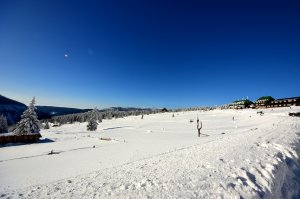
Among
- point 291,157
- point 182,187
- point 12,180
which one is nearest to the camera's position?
point 182,187

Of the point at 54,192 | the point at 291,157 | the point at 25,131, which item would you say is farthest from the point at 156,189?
the point at 25,131

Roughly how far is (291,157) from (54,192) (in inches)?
576

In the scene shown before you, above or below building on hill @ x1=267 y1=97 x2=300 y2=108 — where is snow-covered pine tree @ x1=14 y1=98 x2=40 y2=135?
below

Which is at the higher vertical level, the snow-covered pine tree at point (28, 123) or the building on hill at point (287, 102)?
the building on hill at point (287, 102)

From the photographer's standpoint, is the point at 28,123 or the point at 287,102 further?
the point at 287,102

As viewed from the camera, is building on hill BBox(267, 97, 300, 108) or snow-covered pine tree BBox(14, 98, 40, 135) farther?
building on hill BBox(267, 97, 300, 108)

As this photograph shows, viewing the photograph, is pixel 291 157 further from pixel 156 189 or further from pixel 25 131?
pixel 25 131

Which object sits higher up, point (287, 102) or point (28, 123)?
point (287, 102)

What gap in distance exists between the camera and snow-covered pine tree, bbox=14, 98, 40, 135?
45.4 meters

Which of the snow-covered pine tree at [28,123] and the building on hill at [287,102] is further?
the building on hill at [287,102]

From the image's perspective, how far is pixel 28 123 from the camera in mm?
46031

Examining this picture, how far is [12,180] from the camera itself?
1182 cm

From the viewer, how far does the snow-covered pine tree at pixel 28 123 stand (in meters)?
45.4

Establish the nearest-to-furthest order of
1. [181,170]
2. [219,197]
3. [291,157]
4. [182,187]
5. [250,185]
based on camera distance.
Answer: [219,197], [182,187], [250,185], [181,170], [291,157]
